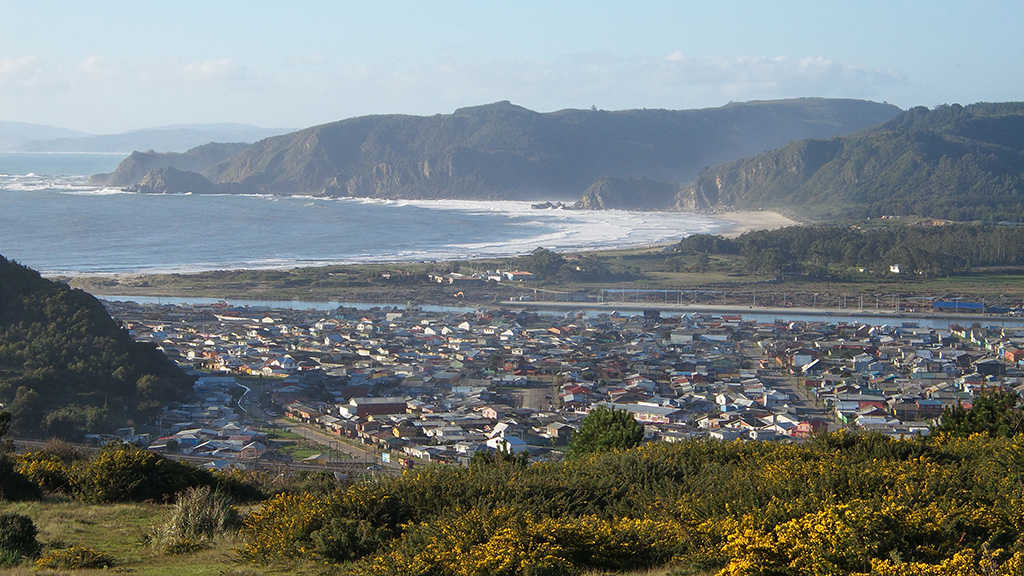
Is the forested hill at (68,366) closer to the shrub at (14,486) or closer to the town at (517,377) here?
the town at (517,377)

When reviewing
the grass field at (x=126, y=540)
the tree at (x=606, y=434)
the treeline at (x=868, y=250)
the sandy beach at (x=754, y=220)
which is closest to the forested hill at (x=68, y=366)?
the tree at (x=606, y=434)

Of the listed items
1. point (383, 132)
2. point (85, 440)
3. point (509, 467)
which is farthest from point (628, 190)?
point (509, 467)

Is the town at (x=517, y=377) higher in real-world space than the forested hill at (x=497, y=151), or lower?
lower

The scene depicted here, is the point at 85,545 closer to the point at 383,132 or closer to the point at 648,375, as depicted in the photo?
the point at 648,375

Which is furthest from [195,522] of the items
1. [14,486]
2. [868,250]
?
[868,250]

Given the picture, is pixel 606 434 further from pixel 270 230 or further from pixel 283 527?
pixel 270 230
